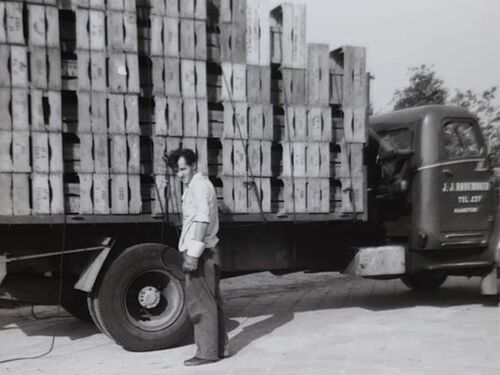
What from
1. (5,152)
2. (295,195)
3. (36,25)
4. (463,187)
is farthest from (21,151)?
(463,187)

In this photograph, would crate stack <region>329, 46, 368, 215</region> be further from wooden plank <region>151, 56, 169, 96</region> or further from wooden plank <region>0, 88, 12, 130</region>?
wooden plank <region>0, 88, 12, 130</region>

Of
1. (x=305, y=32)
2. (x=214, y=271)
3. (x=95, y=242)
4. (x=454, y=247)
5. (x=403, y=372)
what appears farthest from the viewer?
(x=454, y=247)

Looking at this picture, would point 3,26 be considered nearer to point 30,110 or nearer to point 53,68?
point 53,68

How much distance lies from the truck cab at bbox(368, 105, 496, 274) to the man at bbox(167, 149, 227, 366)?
286 cm

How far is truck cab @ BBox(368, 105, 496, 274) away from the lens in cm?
764

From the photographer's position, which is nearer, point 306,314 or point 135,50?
point 135,50

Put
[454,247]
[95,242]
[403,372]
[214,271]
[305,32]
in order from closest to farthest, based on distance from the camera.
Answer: [403,372] → [214,271] → [95,242] → [305,32] → [454,247]

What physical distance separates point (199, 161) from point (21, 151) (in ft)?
5.50

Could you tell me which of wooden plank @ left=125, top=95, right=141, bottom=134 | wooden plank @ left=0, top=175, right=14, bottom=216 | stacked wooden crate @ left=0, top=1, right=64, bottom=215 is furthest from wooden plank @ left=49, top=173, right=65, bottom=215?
wooden plank @ left=125, top=95, right=141, bottom=134

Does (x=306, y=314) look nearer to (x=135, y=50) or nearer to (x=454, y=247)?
(x=454, y=247)

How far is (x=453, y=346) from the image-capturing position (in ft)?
20.1

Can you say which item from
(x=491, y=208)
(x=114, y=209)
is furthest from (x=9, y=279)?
(x=491, y=208)

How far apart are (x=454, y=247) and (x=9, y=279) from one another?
16.6ft

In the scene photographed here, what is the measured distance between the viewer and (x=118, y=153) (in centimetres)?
598
